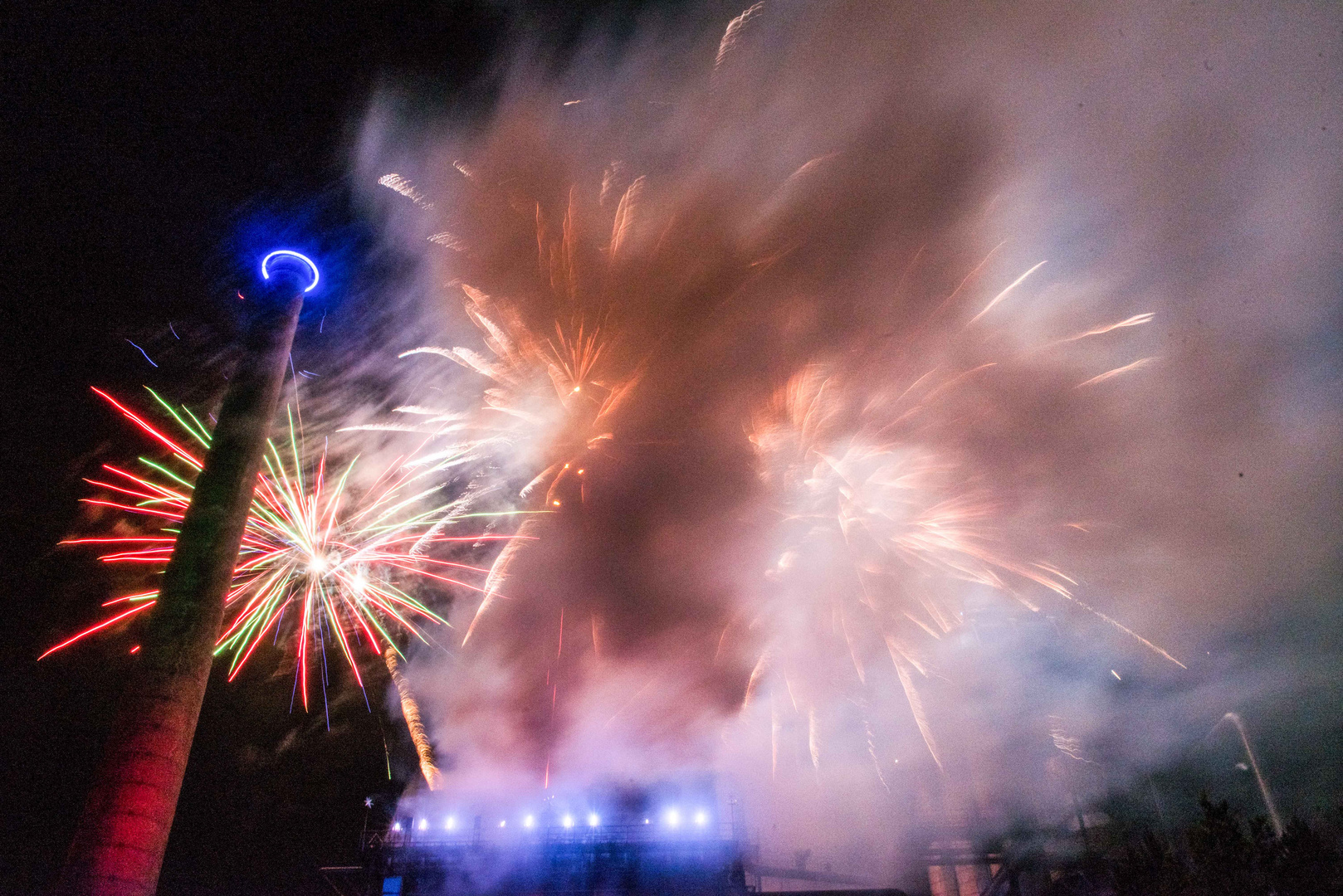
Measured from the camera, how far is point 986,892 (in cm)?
2192

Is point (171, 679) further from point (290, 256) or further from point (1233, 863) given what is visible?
point (1233, 863)

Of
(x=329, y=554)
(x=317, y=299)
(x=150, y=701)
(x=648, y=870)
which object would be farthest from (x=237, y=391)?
(x=648, y=870)

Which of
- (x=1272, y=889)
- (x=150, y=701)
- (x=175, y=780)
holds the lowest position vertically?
(x=1272, y=889)

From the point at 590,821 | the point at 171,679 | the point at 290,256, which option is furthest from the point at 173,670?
the point at 590,821

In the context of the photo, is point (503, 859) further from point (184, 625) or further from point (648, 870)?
point (184, 625)

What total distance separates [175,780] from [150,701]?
1.06m

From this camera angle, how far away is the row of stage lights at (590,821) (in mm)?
20828

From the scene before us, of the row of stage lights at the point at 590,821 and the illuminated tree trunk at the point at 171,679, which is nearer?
the illuminated tree trunk at the point at 171,679

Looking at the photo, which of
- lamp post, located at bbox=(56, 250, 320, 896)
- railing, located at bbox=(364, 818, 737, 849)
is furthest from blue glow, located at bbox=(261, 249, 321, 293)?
railing, located at bbox=(364, 818, 737, 849)

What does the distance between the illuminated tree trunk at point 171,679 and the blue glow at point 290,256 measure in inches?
84.2

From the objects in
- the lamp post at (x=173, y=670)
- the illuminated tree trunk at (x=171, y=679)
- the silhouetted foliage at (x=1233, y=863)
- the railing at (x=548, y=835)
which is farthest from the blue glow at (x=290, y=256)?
the silhouetted foliage at (x=1233, y=863)

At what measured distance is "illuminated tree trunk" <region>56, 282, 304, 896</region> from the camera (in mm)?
7777

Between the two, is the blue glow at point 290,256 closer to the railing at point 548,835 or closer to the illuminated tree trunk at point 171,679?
the illuminated tree trunk at point 171,679

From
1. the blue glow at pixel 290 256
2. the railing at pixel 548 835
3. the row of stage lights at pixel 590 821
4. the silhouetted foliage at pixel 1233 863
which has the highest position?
the blue glow at pixel 290 256
